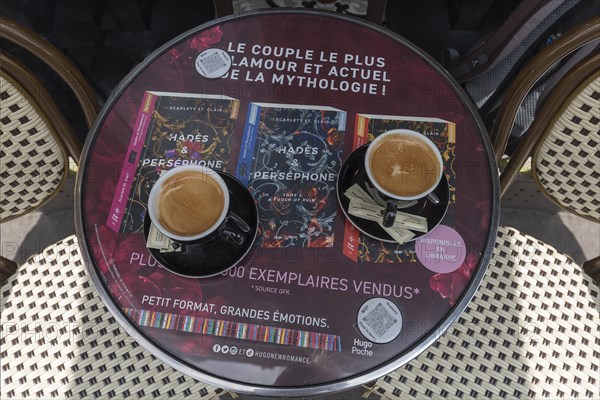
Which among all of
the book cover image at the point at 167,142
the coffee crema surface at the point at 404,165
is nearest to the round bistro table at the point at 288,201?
the book cover image at the point at 167,142

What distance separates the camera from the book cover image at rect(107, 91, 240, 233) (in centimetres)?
95

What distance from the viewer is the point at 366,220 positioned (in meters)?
0.91

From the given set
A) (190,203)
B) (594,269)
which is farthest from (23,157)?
(594,269)

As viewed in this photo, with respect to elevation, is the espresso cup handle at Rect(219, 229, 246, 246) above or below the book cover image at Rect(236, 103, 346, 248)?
below

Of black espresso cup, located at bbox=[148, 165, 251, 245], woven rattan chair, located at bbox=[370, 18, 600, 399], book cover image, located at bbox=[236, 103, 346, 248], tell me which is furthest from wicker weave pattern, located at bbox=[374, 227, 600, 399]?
black espresso cup, located at bbox=[148, 165, 251, 245]

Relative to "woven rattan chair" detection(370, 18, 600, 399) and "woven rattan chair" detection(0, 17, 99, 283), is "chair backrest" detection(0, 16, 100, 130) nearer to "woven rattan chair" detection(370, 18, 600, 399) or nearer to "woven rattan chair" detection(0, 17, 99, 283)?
"woven rattan chair" detection(0, 17, 99, 283)

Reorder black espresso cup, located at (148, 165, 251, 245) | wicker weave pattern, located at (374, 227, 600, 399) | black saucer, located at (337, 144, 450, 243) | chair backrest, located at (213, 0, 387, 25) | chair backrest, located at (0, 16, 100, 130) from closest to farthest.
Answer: black espresso cup, located at (148, 165, 251, 245) < black saucer, located at (337, 144, 450, 243) < chair backrest, located at (0, 16, 100, 130) < wicker weave pattern, located at (374, 227, 600, 399) < chair backrest, located at (213, 0, 387, 25)

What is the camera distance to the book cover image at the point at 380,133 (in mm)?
911

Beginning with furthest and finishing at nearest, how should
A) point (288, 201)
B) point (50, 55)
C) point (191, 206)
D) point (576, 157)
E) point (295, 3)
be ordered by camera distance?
point (295, 3), point (576, 157), point (50, 55), point (288, 201), point (191, 206)

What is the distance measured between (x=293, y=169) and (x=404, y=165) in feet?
0.75

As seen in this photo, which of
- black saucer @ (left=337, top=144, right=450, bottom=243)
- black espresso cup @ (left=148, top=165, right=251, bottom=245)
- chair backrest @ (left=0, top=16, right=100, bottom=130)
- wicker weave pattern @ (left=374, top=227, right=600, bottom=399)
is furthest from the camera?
wicker weave pattern @ (left=374, top=227, right=600, bottom=399)

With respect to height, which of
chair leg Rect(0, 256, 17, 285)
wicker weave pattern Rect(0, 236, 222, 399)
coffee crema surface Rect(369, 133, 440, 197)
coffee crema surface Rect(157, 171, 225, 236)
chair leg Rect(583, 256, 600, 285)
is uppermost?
coffee crema surface Rect(369, 133, 440, 197)

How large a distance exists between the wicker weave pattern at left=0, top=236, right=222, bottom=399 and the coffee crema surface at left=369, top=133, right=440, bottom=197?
2.18ft

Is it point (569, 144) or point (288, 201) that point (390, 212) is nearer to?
point (288, 201)
